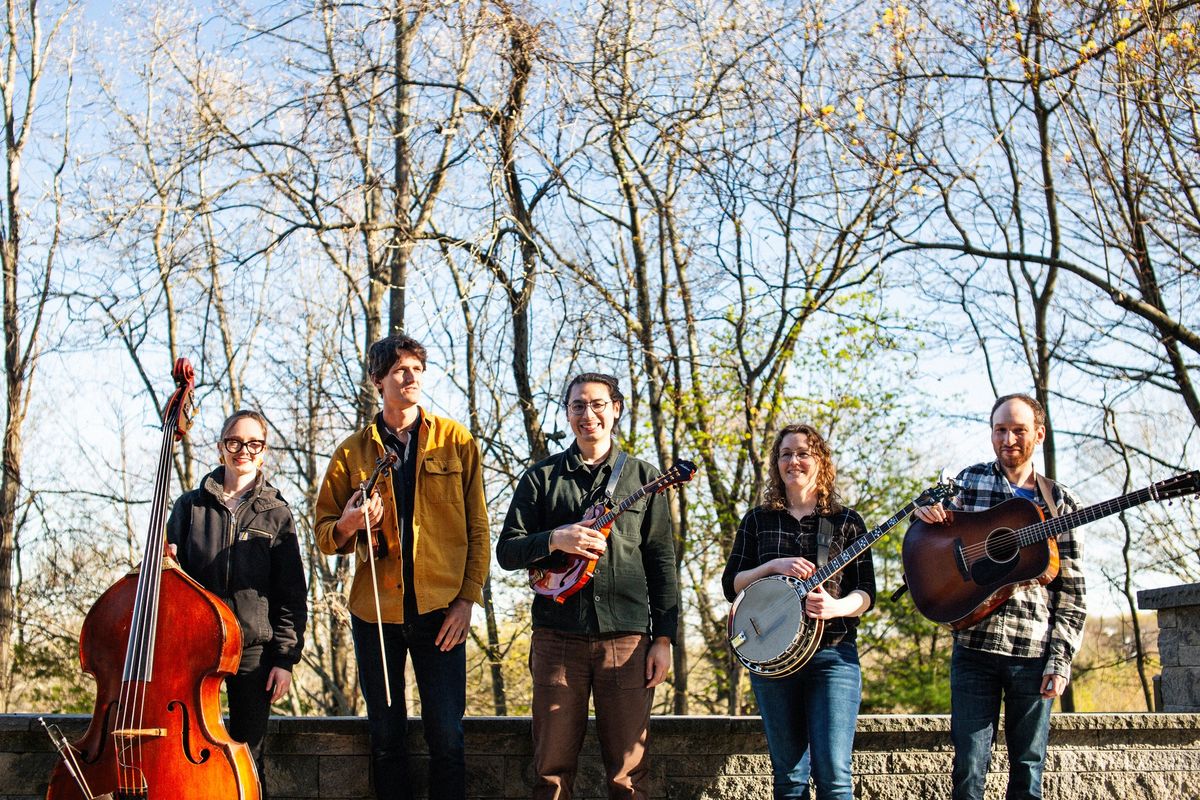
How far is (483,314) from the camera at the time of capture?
10.0m

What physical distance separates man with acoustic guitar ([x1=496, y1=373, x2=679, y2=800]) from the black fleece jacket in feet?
2.60

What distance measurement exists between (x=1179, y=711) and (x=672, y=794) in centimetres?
256

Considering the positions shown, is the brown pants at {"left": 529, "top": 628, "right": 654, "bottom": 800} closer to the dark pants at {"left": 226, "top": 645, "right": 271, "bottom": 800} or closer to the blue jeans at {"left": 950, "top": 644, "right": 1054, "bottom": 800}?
the dark pants at {"left": 226, "top": 645, "right": 271, "bottom": 800}

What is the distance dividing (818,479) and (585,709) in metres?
1.19

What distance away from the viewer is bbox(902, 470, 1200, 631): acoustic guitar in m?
3.73

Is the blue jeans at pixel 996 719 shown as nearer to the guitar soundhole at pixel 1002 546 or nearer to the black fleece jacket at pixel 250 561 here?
the guitar soundhole at pixel 1002 546

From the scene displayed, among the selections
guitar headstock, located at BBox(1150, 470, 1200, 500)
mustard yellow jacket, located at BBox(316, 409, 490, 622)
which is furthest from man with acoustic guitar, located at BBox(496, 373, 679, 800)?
guitar headstock, located at BBox(1150, 470, 1200, 500)

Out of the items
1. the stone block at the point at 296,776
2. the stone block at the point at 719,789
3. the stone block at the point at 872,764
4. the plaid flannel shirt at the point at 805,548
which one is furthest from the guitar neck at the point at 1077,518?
the stone block at the point at 296,776

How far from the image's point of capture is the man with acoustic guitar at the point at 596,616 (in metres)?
3.87

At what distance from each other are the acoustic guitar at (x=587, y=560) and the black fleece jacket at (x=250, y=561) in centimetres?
85

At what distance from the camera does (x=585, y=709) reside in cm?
396

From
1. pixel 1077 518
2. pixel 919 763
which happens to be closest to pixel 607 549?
pixel 1077 518

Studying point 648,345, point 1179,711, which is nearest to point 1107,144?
point 648,345

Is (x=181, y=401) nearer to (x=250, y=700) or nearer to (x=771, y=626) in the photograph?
(x=250, y=700)
